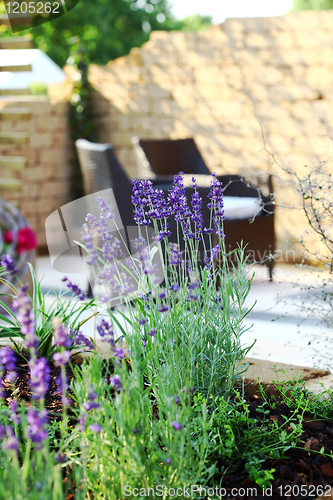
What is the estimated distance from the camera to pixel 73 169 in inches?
247

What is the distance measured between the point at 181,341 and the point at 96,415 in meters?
0.43

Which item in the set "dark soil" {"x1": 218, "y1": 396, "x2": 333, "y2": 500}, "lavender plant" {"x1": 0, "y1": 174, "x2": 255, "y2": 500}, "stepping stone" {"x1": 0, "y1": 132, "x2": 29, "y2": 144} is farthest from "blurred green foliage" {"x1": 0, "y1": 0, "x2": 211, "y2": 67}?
"dark soil" {"x1": 218, "y1": 396, "x2": 333, "y2": 500}

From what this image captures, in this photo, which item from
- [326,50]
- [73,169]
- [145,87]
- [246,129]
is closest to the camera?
[326,50]

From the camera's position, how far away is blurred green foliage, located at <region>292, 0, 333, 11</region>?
779 inches

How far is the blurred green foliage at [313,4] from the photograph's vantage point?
19786mm

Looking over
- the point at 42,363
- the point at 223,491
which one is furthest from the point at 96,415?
the point at 223,491

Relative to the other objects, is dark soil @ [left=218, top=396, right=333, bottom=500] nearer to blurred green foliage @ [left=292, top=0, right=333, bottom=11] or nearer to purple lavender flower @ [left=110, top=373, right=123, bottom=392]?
purple lavender flower @ [left=110, top=373, right=123, bottom=392]

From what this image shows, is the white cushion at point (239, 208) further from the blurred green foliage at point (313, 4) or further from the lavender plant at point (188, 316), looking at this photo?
the blurred green foliage at point (313, 4)

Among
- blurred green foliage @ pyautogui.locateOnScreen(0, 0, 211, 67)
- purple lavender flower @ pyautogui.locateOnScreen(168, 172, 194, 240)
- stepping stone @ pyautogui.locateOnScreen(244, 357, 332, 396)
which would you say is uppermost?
blurred green foliage @ pyautogui.locateOnScreen(0, 0, 211, 67)

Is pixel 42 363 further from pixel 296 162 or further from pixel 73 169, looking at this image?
pixel 73 169

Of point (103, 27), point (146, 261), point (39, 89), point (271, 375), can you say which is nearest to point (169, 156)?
point (271, 375)

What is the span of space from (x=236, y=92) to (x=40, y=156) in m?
2.33

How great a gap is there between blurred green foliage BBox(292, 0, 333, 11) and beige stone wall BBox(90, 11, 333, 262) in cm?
1657

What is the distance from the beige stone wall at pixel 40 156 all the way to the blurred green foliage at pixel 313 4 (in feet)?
55.8
